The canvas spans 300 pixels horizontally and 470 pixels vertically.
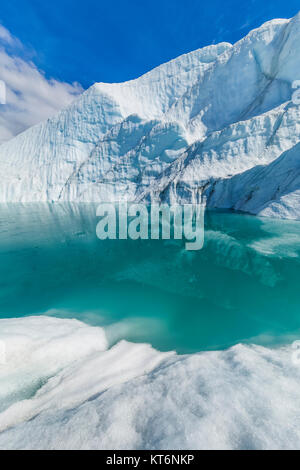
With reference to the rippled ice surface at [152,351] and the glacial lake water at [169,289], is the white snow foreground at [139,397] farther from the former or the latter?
the glacial lake water at [169,289]

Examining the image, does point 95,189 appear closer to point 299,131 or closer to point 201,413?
point 299,131

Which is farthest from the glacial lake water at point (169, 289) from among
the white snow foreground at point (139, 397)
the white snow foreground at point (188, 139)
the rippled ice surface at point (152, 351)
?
the white snow foreground at point (188, 139)

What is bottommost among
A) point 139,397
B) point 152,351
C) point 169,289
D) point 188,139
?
point 152,351

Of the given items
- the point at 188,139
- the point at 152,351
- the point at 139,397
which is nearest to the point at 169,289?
the point at 152,351

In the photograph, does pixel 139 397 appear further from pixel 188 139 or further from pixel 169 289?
pixel 188 139

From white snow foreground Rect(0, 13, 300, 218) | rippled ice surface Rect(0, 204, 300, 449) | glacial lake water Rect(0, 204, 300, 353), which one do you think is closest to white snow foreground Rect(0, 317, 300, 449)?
rippled ice surface Rect(0, 204, 300, 449)
